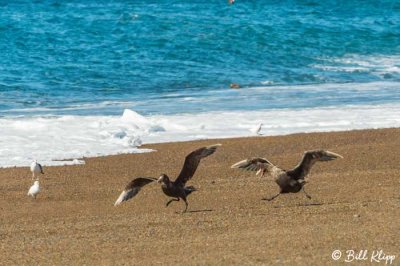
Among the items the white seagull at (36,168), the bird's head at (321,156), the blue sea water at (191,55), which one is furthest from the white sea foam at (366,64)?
the bird's head at (321,156)

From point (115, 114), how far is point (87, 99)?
2.79 m

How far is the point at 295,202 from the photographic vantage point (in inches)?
375

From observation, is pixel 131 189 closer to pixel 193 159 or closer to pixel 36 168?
pixel 193 159

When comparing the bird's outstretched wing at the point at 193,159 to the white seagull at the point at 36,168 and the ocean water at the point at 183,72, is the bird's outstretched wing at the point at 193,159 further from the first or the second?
the ocean water at the point at 183,72

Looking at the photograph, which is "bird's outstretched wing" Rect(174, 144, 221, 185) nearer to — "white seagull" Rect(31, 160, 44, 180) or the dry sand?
the dry sand

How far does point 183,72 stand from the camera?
23594 millimetres

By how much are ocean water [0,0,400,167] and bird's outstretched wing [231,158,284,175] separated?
4.00 m

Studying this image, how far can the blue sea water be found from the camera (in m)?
19.2

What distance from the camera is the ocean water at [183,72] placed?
1509cm

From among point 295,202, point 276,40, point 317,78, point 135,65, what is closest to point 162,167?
point 295,202

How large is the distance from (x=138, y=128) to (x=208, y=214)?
6138 mm

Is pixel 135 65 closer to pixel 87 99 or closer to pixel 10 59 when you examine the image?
pixel 10 59

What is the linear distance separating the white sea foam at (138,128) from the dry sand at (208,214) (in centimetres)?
78

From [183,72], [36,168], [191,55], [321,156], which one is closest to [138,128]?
[36,168]
